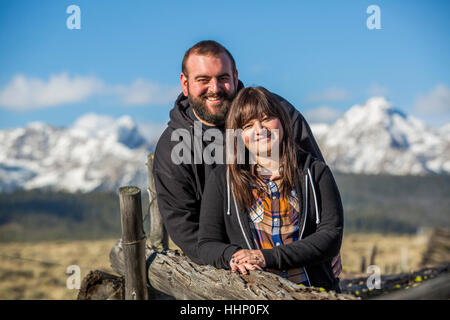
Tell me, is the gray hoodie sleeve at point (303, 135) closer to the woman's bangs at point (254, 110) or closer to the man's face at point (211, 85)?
the man's face at point (211, 85)

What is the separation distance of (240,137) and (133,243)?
1.46 metres

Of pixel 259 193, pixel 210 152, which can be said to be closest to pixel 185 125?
pixel 210 152

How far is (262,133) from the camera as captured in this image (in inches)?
111

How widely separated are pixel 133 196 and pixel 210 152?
0.83 meters

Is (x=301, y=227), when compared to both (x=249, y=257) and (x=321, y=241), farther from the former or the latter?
(x=249, y=257)

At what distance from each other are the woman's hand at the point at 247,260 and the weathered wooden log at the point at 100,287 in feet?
5.08

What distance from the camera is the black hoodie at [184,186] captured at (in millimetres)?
3762

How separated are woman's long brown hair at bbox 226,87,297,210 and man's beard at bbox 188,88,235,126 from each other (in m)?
1.00

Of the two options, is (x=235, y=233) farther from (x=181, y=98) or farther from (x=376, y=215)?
(x=376, y=215)

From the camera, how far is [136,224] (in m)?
3.62

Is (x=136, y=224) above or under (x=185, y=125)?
under

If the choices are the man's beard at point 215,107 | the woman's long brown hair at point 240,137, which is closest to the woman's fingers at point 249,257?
the woman's long brown hair at point 240,137

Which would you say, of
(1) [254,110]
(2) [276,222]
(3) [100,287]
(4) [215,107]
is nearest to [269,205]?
(2) [276,222]
